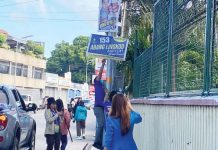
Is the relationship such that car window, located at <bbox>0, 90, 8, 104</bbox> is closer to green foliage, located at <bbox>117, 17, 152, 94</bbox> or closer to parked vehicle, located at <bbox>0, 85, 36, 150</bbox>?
parked vehicle, located at <bbox>0, 85, 36, 150</bbox>

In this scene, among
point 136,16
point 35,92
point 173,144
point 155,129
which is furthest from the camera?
point 35,92

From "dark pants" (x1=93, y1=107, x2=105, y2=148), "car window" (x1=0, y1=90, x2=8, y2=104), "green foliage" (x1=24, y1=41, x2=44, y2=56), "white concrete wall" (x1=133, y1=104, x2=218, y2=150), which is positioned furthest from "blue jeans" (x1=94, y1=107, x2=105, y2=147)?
"green foliage" (x1=24, y1=41, x2=44, y2=56)

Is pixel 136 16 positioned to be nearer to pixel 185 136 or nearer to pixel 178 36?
pixel 178 36

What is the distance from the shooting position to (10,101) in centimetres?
1095

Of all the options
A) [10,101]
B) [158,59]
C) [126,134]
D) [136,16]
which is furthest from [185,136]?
[136,16]

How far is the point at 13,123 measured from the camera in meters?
9.67

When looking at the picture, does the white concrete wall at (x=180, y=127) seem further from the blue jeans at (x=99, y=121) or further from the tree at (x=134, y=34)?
the tree at (x=134, y=34)

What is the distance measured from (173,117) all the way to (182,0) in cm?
159

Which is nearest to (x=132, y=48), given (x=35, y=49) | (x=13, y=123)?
(x=13, y=123)

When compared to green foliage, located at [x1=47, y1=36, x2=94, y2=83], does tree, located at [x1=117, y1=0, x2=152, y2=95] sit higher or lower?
lower

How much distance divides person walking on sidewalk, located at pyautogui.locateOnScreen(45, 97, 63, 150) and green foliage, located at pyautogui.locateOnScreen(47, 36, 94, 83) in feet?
335

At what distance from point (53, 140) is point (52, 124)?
0.45 metres

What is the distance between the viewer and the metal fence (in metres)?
5.41

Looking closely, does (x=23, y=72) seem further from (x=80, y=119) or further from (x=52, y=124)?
(x=52, y=124)
